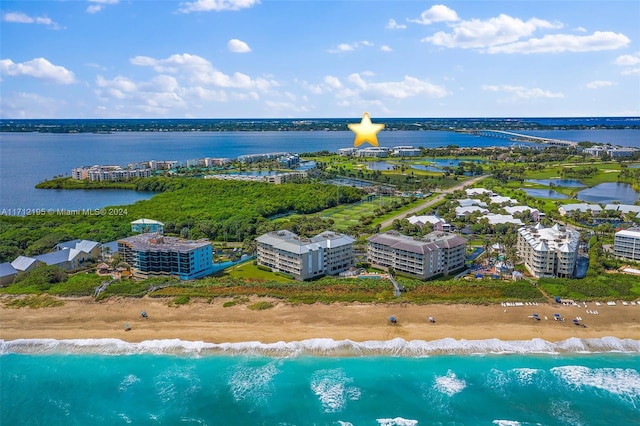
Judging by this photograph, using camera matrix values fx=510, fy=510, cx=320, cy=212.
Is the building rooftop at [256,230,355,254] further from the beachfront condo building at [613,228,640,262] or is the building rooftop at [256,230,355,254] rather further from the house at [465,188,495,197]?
the house at [465,188,495,197]

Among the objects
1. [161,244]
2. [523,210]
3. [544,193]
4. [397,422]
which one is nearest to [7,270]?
[161,244]

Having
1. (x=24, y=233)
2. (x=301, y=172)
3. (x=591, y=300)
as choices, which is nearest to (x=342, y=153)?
(x=301, y=172)

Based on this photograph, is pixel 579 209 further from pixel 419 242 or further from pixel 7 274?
pixel 7 274

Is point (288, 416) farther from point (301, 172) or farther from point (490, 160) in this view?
point (490, 160)

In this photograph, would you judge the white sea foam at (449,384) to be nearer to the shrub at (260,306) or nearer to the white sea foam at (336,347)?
the white sea foam at (336,347)

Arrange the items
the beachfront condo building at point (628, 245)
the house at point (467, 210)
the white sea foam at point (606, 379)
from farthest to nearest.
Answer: the house at point (467, 210)
the beachfront condo building at point (628, 245)
the white sea foam at point (606, 379)

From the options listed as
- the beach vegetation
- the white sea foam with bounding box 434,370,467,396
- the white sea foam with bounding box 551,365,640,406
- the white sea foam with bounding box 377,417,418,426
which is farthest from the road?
the white sea foam with bounding box 377,417,418,426

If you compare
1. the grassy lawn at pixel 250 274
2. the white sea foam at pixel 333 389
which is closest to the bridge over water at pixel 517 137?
the grassy lawn at pixel 250 274
